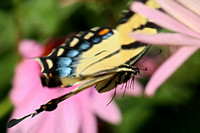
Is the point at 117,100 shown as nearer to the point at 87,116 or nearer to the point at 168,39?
the point at 87,116

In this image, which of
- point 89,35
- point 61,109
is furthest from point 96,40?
point 61,109

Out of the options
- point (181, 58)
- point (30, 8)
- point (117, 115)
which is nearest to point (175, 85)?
point (117, 115)

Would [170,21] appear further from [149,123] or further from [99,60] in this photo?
[149,123]

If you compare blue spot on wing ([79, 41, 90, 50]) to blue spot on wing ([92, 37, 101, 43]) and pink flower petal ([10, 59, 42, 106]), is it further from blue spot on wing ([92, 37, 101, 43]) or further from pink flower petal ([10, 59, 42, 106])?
pink flower petal ([10, 59, 42, 106])

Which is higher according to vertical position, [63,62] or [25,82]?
[63,62]

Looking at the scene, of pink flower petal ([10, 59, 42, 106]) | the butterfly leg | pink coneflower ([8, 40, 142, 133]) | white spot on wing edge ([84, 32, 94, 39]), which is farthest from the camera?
pink flower petal ([10, 59, 42, 106])

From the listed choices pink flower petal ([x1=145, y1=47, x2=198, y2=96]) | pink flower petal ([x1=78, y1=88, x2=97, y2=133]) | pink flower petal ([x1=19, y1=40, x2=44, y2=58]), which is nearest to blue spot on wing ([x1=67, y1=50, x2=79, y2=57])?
pink flower petal ([x1=145, y1=47, x2=198, y2=96])
